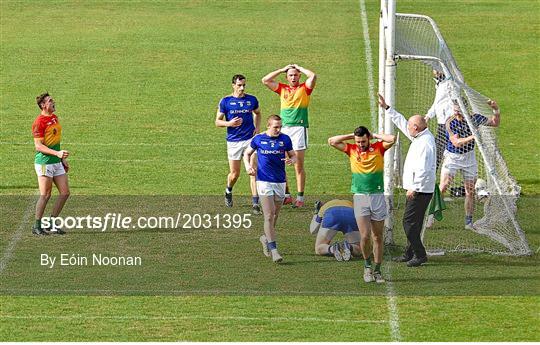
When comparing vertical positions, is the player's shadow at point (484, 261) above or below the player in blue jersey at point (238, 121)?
below

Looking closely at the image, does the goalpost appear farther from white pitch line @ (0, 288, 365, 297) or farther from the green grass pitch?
white pitch line @ (0, 288, 365, 297)

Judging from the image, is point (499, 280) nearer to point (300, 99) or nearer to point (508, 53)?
point (300, 99)

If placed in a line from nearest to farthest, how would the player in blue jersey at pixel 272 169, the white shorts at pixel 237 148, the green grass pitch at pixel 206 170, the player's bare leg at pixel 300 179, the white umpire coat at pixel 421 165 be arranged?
the green grass pitch at pixel 206 170, the white umpire coat at pixel 421 165, the player in blue jersey at pixel 272 169, the player's bare leg at pixel 300 179, the white shorts at pixel 237 148

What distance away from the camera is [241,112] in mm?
24672

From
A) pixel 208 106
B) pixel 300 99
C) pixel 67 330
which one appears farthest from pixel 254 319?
pixel 208 106

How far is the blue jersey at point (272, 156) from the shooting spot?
71.3 ft

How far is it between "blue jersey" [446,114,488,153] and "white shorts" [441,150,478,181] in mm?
76

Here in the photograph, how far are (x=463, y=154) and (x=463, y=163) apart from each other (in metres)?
0.16

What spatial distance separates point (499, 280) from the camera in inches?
825

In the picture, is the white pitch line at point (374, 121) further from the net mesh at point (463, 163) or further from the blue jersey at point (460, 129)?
the blue jersey at point (460, 129)

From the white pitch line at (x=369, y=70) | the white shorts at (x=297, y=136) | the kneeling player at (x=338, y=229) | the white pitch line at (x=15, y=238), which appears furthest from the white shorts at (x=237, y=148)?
the white pitch line at (x=369, y=70)

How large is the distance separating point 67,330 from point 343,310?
3701 millimetres

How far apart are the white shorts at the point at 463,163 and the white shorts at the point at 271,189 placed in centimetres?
339

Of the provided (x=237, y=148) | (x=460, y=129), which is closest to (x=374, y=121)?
(x=237, y=148)
